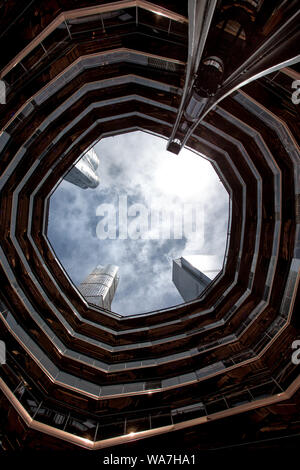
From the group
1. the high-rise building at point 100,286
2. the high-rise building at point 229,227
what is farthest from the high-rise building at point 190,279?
the high-rise building at point 100,286

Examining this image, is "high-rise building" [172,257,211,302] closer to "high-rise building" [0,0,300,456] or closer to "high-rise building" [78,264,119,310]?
"high-rise building" [0,0,300,456]

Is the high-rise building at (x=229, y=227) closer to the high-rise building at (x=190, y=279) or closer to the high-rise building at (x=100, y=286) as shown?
the high-rise building at (x=190, y=279)

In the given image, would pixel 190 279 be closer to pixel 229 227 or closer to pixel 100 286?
pixel 229 227

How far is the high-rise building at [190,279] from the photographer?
37.4 meters

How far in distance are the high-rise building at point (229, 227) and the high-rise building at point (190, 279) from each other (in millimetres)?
20834

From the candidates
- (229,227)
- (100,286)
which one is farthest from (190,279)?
(100,286)

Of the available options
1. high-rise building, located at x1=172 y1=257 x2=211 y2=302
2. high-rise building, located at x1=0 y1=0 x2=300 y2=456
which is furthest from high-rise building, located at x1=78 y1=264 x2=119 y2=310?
high-rise building, located at x1=0 y1=0 x2=300 y2=456

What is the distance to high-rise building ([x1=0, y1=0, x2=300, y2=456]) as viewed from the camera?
9.02 m

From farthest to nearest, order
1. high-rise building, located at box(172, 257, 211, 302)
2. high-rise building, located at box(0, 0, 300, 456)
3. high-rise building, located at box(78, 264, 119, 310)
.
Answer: high-rise building, located at box(78, 264, 119, 310) → high-rise building, located at box(172, 257, 211, 302) → high-rise building, located at box(0, 0, 300, 456)

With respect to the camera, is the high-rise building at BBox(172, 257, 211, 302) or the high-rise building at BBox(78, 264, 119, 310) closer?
the high-rise building at BBox(172, 257, 211, 302)

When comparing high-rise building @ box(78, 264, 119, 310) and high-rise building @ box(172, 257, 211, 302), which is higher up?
high-rise building @ box(172, 257, 211, 302)

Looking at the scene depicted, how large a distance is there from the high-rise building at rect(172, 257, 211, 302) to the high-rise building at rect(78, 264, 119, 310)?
2853 cm

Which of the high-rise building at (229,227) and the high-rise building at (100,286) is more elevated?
the high-rise building at (229,227)

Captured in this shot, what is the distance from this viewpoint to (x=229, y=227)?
1719cm
